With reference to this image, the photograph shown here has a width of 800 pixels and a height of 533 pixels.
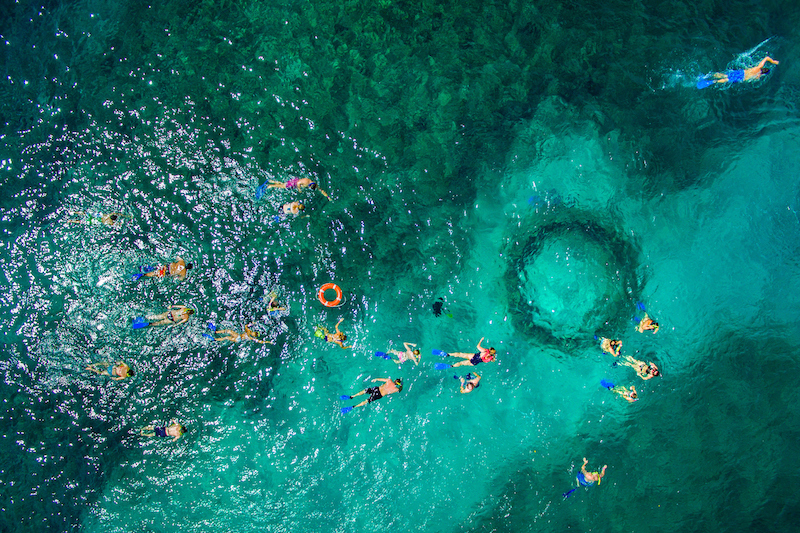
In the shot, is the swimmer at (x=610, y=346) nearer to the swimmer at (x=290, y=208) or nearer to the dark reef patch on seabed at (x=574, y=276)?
the dark reef patch on seabed at (x=574, y=276)

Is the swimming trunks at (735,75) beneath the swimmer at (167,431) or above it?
above

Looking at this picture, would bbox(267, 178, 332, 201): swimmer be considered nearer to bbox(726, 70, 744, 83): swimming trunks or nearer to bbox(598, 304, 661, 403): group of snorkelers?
bbox(598, 304, 661, 403): group of snorkelers

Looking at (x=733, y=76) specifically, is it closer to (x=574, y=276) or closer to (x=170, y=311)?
(x=574, y=276)

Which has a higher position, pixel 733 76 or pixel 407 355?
pixel 733 76

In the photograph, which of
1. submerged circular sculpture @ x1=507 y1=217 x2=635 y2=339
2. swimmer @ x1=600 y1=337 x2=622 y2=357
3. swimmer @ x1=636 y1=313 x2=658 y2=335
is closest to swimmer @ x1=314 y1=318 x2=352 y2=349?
submerged circular sculpture @ x1=507 y1=217 x2=635 y2=339

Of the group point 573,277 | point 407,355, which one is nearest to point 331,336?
point 407,355

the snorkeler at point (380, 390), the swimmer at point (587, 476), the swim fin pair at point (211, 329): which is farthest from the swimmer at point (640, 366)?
the swim fin pair at point (211, 329)
